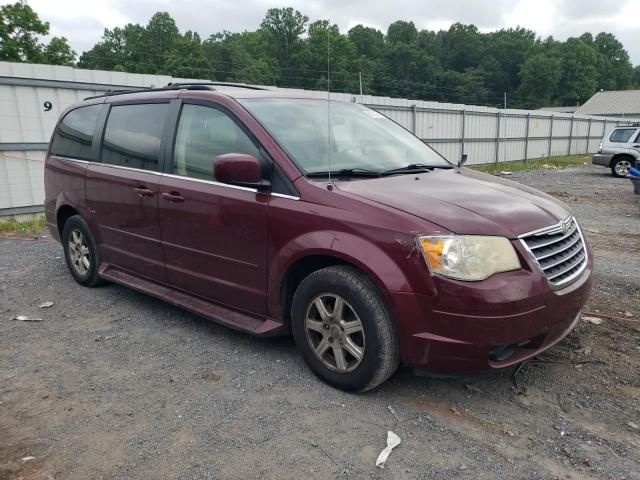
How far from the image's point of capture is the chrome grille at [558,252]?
2867mm

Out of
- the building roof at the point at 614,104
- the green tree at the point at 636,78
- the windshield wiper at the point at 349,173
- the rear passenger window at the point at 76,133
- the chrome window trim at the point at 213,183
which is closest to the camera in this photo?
the windshield wiper at the point at 349,173

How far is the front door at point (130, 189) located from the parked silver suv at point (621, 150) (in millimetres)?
16812

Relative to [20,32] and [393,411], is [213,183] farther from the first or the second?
[20,32]

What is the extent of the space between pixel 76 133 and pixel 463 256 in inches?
164

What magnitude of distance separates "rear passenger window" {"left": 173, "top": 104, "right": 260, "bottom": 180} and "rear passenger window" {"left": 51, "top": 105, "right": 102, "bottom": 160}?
4.69ft

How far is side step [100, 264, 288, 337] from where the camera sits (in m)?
3.44

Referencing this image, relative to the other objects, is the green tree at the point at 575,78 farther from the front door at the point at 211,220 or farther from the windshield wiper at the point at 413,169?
the front door at the point at 211,220

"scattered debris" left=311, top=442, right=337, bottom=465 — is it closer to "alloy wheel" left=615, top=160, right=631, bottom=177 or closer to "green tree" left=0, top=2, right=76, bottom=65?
"alloy wheel" left=615, top=160, right=631, bottom=177

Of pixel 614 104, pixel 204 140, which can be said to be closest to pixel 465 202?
pixel 204 140

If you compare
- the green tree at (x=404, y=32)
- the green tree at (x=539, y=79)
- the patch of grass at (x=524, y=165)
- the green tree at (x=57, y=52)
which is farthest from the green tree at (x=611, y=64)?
the green tree at (x=57, y=52)

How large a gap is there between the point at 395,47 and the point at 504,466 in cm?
7873

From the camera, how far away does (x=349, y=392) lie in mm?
3123

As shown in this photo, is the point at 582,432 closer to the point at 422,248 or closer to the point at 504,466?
the point at 504,466

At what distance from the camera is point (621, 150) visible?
55.5 feet
